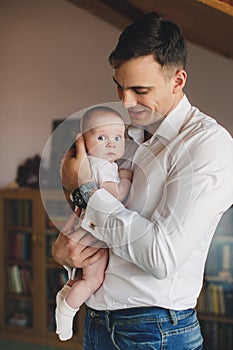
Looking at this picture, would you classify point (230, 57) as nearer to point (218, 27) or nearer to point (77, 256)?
point (218, 27)

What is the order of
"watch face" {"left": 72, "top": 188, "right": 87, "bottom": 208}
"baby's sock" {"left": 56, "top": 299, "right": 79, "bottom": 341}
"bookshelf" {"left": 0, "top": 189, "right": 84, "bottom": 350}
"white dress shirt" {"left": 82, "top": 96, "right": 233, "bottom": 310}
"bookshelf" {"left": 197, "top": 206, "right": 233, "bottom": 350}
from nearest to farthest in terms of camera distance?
"white dress shirt" {"left": 82, "top": 96, "right": 233, "bottom": 310} → "watch face" {"left": 72, "top": 188, "right": 87, "bottom": 208} → "baby's sock" {"left": 56, "top": 299, "right": 79, "bottom": 341} → "bookshelf" {"left": 197, "top": 206, "right": 233, "bottom": 350} → "bookshelf" {"left": 0, "top": 189, "right": 84, "bottom": 350}

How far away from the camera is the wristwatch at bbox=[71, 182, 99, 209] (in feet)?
3.77

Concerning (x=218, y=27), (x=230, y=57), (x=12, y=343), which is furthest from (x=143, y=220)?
(x=12, y=343)

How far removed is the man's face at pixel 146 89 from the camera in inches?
43.6

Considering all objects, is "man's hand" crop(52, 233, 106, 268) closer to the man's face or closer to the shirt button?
the shirt button

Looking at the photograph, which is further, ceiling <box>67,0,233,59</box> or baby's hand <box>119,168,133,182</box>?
ceiling <box>67,0,233,59</box>

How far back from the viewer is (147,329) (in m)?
1.17

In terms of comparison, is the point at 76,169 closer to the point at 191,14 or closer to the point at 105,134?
the point at 105,134

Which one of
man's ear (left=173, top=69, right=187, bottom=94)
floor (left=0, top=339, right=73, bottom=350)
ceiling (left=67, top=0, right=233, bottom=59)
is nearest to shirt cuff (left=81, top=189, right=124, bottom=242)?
man's ear (left=173, top=69, right=187, bottom=94)

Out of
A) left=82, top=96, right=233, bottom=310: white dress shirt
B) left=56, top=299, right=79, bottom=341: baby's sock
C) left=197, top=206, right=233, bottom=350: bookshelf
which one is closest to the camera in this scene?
left=82, top=96, right=233, bottom=310: white dress shirt

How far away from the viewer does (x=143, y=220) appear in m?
1.07

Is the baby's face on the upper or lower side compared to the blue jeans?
upper

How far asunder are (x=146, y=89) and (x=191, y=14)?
1924 mm

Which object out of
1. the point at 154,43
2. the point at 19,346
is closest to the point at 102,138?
the point at 154,43
